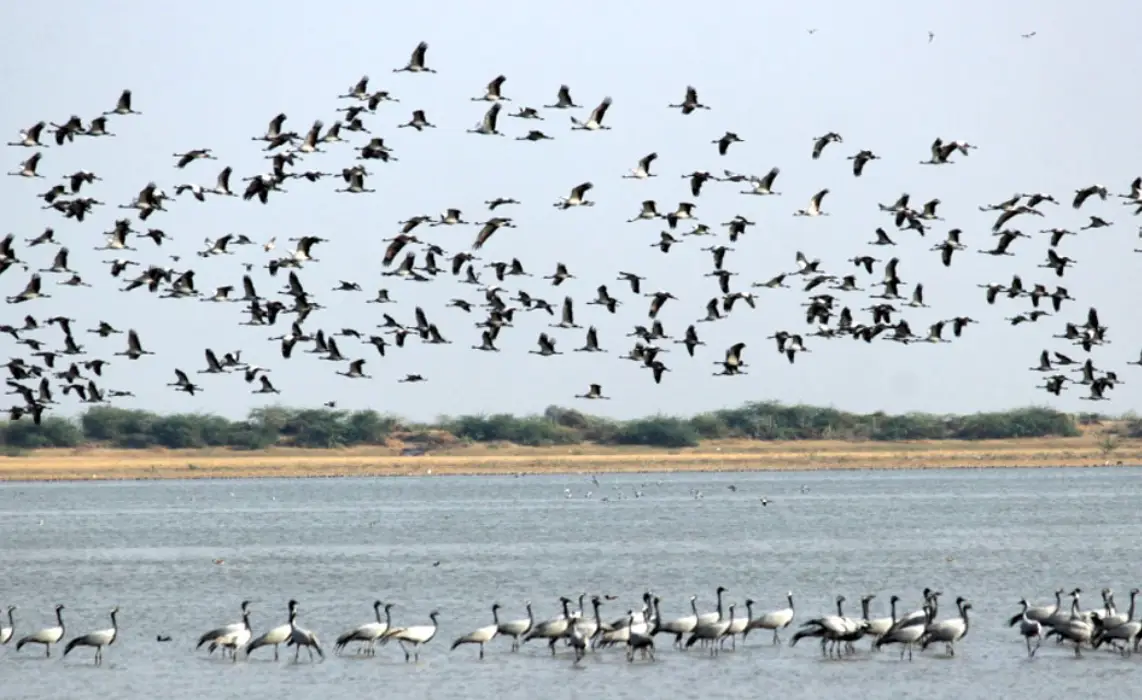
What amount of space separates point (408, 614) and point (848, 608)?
25.6 feet

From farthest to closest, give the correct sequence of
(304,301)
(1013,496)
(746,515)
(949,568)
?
(1013,496) < (746,515) < (949,568) < (304,301)

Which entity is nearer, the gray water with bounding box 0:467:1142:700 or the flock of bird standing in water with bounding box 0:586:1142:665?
the gray water with bounding box 0:467:1142:700

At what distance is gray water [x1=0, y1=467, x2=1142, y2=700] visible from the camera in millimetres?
27797

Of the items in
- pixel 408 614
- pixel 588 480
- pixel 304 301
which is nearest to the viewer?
pixel 408 614

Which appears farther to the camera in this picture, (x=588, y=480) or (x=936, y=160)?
(x=588, y=480)

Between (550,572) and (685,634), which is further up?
(550,572)

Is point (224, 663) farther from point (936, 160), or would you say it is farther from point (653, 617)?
point (936, 160)

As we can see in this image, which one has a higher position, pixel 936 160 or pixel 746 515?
pixel 936 160

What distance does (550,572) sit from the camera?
44.4 meters

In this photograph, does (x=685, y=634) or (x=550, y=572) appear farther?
(x=550, y=572)

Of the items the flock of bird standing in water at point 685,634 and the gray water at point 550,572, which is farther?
the flock of bird standing in water at point 685,634

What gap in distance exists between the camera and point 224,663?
29812 mm

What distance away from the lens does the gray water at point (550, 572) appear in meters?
27.8

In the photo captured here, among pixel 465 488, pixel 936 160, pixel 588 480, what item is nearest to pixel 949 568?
pixel 936 160
